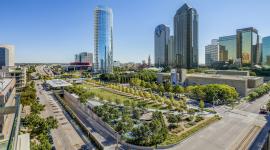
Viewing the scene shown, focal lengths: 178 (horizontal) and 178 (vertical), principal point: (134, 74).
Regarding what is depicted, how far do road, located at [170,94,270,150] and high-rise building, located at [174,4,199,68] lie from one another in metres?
103

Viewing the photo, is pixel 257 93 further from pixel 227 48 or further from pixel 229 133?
pixel 227 48

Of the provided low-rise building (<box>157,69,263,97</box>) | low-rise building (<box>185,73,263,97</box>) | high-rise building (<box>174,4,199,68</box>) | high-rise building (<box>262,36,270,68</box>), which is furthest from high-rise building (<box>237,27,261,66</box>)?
low-rise building (<box>185,73,263,97</box>)

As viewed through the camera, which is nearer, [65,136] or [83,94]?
[65,136]

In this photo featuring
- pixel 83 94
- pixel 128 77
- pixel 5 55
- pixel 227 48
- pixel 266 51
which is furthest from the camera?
pixel 227 48

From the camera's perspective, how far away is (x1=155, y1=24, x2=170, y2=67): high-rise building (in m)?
172

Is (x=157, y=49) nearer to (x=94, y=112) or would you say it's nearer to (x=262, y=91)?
(x=262, y=91)

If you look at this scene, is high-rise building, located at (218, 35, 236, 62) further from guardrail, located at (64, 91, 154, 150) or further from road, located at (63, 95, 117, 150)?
road, located at (63, 95, 117, 150)

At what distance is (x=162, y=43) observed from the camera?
572 ft

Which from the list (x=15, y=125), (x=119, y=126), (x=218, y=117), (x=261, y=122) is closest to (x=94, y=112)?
(x=119, y=126)

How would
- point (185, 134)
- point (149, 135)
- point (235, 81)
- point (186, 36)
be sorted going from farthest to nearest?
point (186, 36) < point (235, 81) < point (185, 134) < point (149, 135)

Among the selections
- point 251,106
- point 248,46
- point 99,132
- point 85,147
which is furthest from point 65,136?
point 248,46

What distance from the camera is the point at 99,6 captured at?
121 metres

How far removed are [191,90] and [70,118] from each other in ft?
113

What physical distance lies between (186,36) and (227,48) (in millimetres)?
39628
